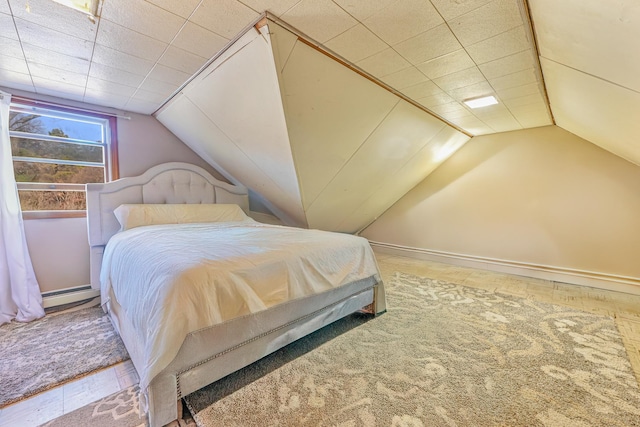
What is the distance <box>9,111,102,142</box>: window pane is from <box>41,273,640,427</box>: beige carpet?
2791 mm

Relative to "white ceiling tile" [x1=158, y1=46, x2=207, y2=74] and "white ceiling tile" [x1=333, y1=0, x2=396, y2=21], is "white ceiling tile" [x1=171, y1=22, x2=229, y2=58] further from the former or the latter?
"white ceiling tile" [x1=333, y1=0, x2=396, y2=21]

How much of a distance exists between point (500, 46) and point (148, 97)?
3.06m

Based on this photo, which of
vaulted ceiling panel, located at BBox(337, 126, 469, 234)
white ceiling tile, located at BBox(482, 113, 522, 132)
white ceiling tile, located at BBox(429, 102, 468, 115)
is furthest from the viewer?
vaulted ceiling panel, located at BBox(337, 126, 469, 234)

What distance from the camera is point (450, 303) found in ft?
8.61

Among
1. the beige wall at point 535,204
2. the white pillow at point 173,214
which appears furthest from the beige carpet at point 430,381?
the white pillow at point 173,214

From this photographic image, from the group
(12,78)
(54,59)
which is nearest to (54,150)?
(12,78)

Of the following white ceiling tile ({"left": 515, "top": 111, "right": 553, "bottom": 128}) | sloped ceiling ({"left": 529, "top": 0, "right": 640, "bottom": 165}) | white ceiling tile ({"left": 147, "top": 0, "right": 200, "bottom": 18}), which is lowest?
sloped ceiling ({"left": 529, "top": 0, "right": 640, "bottom": 165})

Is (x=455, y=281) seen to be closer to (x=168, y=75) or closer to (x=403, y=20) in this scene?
(x=403, y=20)

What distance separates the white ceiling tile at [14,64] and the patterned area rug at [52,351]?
81.9 inches

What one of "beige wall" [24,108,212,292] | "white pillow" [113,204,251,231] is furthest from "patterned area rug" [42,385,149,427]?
"beige wall" [24,108,212,292]

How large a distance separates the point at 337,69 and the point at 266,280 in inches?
61.0

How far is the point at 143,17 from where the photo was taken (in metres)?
1.54

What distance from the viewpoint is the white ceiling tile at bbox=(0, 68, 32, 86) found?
2.20 metres

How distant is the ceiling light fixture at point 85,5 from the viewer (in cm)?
145
